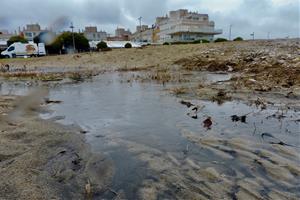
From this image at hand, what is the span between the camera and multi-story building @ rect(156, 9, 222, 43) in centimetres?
9228

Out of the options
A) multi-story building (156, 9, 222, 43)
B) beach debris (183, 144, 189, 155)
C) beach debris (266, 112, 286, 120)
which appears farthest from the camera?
multi-story building (156, 9, 222, 43)

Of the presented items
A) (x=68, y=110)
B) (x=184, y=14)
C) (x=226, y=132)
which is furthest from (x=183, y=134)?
(x=184, y=14)

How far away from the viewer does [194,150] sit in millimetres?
4453

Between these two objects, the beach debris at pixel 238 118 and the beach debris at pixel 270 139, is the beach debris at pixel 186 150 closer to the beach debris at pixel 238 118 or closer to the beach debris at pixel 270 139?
the beach debris at pixel 270 139

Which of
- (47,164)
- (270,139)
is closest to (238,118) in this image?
(270,139)

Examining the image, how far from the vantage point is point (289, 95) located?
8648mm

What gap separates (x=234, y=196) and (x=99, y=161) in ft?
6.01

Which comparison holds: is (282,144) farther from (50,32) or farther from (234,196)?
(50,32)

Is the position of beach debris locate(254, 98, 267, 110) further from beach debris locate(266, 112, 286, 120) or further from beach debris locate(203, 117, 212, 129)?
beach debris locate(203, 117, 212, 129)

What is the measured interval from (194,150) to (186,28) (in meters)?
91.1

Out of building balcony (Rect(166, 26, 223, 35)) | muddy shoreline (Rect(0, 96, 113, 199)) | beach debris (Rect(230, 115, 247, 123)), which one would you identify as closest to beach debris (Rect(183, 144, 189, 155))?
muddy shoreline (Rect(0, 96, 113, 199))

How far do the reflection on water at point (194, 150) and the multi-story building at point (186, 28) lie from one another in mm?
82652

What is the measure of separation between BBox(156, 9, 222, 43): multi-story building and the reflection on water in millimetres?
82652

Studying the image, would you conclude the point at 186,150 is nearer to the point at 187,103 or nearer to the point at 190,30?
the point at 187,103
